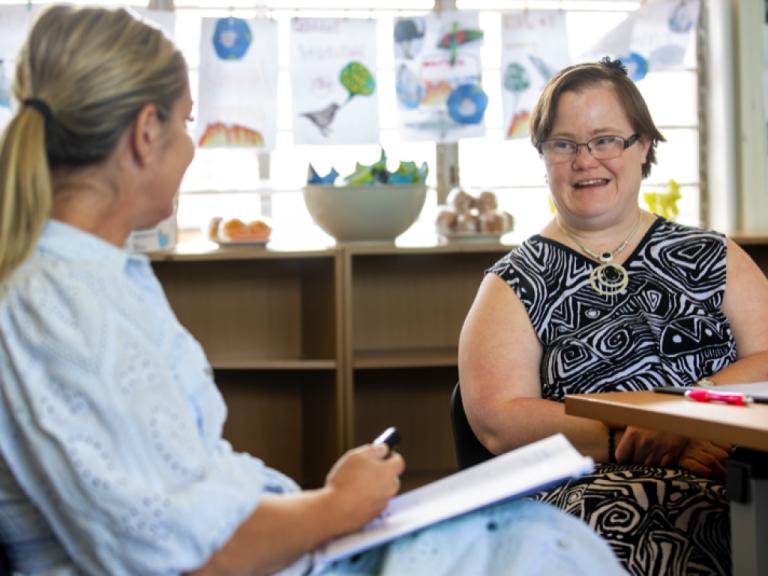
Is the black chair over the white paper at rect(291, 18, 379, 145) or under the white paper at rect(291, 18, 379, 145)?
under

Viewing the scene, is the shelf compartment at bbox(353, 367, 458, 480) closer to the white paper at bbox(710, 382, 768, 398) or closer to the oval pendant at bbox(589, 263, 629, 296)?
the oval pendant at bbox(589, 263, 629, 296)

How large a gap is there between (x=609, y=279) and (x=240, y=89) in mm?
1606

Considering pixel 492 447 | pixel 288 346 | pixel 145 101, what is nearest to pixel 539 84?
pixel 288 346

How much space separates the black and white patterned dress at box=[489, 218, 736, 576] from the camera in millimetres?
1187

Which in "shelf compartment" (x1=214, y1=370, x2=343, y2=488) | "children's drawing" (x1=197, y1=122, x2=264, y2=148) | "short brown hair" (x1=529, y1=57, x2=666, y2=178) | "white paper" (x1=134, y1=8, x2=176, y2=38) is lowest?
"shelf compartment" (x1=214, y1=370, x2=343, y2=488)

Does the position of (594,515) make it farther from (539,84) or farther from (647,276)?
(539,84)

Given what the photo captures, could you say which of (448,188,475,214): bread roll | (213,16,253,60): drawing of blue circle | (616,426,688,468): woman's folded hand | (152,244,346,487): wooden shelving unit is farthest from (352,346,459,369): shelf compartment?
(213,16,253,60): drawing of blue circle

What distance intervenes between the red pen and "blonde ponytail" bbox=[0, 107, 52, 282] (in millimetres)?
790

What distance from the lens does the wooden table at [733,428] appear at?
791 millimetres

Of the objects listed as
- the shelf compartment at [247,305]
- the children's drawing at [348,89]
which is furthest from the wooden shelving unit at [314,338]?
the children's drawing at [348,89]

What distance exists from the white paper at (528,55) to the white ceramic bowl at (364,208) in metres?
0.73

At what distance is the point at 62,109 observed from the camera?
2.24ft

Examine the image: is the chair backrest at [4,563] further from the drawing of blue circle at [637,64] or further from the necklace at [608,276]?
the drawing of blue circle at [637,64]

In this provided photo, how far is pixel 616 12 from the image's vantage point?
2.86 m
